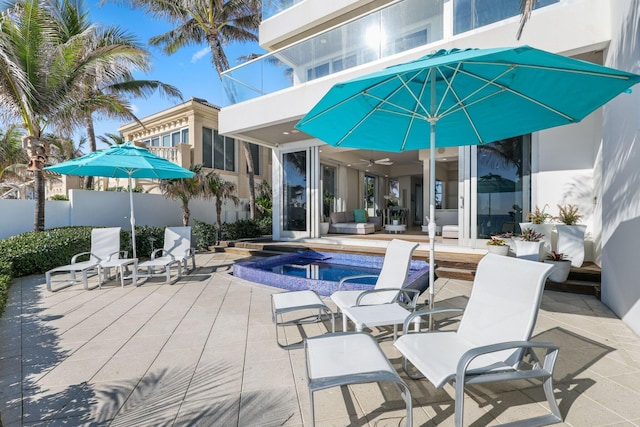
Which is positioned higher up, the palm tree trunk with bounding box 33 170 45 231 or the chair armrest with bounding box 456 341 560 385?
the palm tree trunk with bounding box 33 170 45 231

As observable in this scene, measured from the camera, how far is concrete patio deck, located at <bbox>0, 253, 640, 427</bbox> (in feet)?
6.94

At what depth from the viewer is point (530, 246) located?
5.28 metres

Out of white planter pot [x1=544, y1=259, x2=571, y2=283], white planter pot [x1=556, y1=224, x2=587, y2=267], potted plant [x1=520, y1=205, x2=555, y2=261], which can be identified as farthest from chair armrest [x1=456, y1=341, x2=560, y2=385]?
potted plant [x1=520, y1=205, x2=555, y2=261]

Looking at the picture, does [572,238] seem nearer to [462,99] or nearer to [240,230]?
[462,99]

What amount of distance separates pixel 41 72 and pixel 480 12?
9.69 metres

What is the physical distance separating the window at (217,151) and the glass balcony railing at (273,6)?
5.36 metres

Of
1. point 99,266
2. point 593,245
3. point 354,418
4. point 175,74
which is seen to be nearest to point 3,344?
point 99,266

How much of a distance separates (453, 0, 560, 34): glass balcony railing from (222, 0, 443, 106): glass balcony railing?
383 millimetres

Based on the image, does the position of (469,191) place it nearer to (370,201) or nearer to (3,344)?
(3,344)

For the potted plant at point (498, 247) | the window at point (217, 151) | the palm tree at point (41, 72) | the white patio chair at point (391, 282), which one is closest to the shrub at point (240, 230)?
the window at point (217, 151)

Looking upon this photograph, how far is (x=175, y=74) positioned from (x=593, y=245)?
607 inches

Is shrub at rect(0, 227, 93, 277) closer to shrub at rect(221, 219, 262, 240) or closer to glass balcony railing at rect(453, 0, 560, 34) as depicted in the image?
shrub at rect(221, 219, 262, 240)

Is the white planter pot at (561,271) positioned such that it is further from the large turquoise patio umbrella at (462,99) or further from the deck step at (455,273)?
the large turquoise patio umbrella at (462,99)

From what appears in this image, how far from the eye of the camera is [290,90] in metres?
8.20
